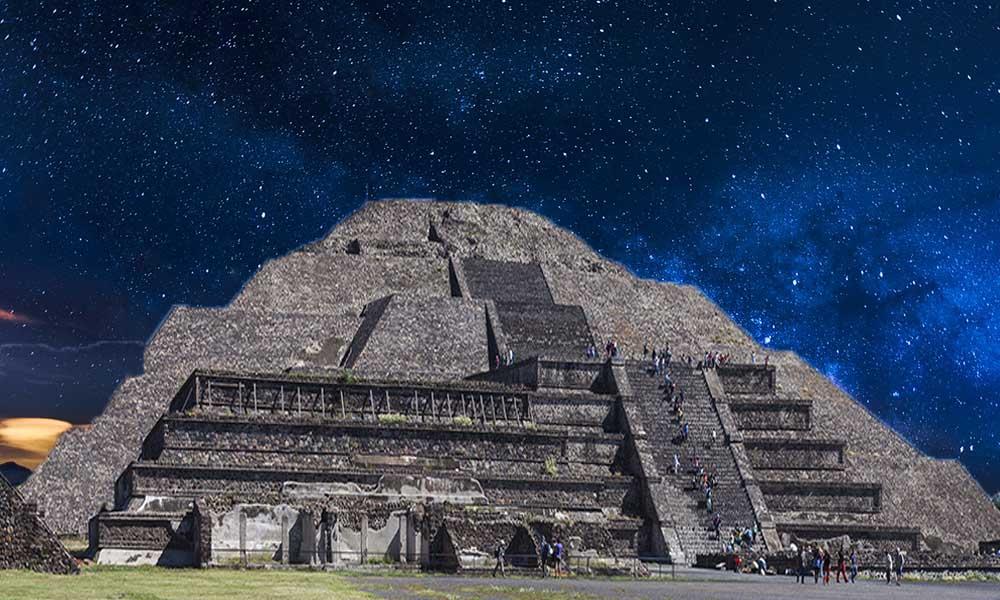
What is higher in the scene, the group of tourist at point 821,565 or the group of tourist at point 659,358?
the group of tourist at point 659,358

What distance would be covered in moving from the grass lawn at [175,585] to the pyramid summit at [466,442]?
3.48 meters

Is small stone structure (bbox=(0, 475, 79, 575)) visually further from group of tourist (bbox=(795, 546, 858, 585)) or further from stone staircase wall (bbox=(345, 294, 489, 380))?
stone staircase wall (bbox=(345, 294, 489, 380))

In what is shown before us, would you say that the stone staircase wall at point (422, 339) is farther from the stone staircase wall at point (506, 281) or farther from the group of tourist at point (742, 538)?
the group of tourist at point (742, 538)

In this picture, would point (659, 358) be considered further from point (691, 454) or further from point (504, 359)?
point (691, 454)

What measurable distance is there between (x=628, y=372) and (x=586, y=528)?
45.4ft

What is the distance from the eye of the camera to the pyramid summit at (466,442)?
30.9 m

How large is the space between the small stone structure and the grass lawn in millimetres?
356

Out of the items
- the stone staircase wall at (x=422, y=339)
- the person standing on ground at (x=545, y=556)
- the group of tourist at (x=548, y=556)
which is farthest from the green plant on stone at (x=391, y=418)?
the person standing on ground at (x=545, y=556)

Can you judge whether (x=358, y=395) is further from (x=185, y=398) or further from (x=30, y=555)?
(x=30, y=555)

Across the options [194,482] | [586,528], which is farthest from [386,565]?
[194,482]

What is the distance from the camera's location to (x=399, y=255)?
2542 inches

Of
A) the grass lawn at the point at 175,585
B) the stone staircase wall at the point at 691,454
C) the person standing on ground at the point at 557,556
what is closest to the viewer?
the grass lawn at the point at 175,585

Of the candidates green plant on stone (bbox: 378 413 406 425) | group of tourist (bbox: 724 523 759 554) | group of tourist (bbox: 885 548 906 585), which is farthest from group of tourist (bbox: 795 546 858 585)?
green plant on stone (bbox: 378 413 406 425)

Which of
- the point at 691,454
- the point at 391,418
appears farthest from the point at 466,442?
the point at 691,454
